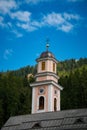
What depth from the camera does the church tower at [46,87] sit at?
44844mm

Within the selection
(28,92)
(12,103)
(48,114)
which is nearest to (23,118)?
(48,114)

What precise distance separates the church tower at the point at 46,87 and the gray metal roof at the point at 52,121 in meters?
3.79

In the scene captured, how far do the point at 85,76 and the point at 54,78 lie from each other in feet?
68.6

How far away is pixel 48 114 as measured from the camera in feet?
132

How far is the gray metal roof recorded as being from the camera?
35281mm

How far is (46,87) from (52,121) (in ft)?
27.6

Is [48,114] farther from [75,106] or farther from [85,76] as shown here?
[85,76]

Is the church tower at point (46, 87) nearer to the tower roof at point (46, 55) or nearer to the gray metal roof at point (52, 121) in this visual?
the tower roof at point (46, 55)

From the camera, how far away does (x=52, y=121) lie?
37.8 meters

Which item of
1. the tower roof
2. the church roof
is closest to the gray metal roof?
the church roof

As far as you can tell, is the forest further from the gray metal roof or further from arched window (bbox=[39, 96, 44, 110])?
the gray metal roof

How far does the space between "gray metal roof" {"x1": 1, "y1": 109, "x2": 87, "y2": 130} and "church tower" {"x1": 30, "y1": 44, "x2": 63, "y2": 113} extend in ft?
12.4

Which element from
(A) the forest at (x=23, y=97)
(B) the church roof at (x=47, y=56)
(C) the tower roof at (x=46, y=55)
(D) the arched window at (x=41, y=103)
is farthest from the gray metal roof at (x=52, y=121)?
(A) the forest at (x=23, y=97)

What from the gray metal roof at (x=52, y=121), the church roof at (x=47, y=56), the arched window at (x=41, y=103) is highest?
the church roof at (x=47, y=56)
